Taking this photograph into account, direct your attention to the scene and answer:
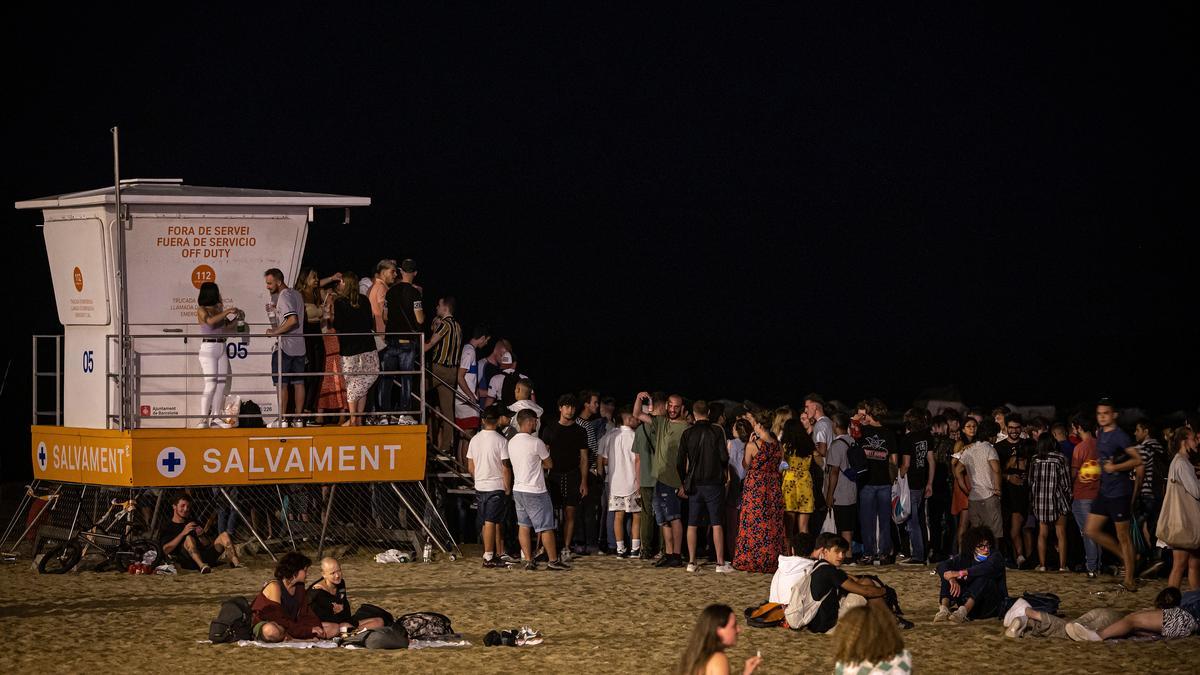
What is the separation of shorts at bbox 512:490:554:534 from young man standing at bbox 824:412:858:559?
3332 mm

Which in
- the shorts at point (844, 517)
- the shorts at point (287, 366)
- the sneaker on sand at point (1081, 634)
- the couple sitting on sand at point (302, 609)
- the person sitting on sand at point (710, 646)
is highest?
the shorts at point (287, 366)

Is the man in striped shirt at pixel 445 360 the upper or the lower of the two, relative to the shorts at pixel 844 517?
upper

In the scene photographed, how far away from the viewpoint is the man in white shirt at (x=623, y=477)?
1900 cm

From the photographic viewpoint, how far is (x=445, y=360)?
21.0 meters

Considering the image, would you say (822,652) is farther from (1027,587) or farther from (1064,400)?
(1064,400)

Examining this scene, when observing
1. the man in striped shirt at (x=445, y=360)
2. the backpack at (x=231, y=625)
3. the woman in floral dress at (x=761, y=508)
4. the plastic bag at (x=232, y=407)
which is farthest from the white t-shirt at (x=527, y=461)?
the backpack at (x=231, y=625)

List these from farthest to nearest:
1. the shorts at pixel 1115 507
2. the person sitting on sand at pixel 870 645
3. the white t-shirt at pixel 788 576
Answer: the shorts at pixel 1115 507, the white t-shirt at pixel 788 576, the person sitting on sand at pixel 870 645

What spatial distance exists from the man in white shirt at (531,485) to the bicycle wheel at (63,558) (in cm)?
529

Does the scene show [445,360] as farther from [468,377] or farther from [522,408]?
[522,408]

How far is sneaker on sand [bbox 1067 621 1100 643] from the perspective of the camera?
12938 mm

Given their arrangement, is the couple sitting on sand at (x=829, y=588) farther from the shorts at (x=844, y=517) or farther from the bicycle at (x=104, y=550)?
the bicycle at (x=104, y=550)

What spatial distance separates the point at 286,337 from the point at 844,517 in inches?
282

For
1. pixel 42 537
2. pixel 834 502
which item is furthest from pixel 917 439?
pixel 42 537

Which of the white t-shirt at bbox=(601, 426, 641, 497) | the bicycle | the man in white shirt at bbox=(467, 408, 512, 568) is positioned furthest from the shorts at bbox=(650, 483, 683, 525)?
the bicycle
